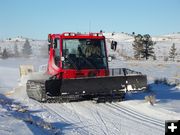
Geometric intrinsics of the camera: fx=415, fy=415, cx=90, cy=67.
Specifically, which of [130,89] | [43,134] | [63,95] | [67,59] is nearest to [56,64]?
[67,59]

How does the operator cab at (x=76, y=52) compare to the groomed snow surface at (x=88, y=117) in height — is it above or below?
above

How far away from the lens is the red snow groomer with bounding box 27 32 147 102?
580 inches

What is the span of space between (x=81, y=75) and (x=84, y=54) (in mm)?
858

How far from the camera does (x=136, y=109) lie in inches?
543

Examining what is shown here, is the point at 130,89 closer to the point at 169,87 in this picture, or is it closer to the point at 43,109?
the point at 43,109

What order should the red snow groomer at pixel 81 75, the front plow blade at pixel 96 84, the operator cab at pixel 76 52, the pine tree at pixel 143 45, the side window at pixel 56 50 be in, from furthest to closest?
1. the pine tree at pixel 143 45
2. the operator cab at pixel 76 52
3. the side window at pixel 56 50
4. the red snow groomer at pixel 81 75
5. the front plow blade at pixel 96 84

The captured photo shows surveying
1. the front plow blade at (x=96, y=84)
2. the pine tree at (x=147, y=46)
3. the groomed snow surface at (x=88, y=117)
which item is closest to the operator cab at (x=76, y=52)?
the front plow blade at (x=96, y=84)

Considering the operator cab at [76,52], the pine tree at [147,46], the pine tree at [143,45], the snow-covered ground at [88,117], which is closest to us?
the snow-covered ground at [88,117]

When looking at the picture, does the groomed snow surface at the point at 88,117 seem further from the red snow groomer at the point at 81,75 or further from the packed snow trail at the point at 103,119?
the red snow groomer at the point at 81,75

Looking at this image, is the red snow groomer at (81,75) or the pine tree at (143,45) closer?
the red snow groomer at (81,75)

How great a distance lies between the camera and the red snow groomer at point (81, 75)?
14.7m

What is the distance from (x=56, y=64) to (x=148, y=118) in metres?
5.50

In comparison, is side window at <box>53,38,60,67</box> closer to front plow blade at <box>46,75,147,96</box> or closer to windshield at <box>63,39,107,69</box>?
windshield at <box>63,39,107,69</box>

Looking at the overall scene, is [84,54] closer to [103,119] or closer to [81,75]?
[81,75]
